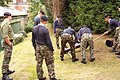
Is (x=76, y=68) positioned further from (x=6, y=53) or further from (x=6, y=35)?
(x=6, y=35)

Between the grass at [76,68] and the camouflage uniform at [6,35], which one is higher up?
the camouflage uniform at [6,35]

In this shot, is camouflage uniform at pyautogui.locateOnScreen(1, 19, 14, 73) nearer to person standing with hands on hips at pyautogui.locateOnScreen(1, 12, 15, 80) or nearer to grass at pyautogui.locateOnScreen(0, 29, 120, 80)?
person standing with hands on hips at pyautogui.locateOnScreen(1, 12, 15, 80)

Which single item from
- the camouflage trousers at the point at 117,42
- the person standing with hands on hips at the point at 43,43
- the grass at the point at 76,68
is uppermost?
the person standing with hands on hips at the point at 43,43

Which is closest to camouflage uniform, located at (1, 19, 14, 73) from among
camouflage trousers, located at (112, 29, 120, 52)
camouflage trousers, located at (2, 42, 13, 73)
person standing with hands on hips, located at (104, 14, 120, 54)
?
camouflage trousers, located at (2, 42, 13, 73)

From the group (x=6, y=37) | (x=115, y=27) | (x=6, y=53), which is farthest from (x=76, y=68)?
(x=6, y=37)

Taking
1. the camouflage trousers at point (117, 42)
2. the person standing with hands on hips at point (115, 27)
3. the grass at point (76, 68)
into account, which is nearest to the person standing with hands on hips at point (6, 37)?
the grass at point (76, 68)

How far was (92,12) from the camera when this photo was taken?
16672 millimetres

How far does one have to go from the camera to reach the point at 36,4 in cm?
2927

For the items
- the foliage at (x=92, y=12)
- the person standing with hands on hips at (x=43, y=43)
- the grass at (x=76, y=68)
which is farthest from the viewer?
the foliage at (x=92, y=12)

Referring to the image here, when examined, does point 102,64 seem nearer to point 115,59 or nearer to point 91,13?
point 115,59

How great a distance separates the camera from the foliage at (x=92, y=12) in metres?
15.7

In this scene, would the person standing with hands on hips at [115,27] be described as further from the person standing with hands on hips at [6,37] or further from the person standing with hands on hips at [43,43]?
the person standing with hands on hips at [6,37]

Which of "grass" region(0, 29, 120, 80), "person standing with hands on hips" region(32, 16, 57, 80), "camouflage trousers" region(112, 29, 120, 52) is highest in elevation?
"person standing with hands on hips" region(32, 16, 57, 80)

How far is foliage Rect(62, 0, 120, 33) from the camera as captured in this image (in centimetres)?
1567
